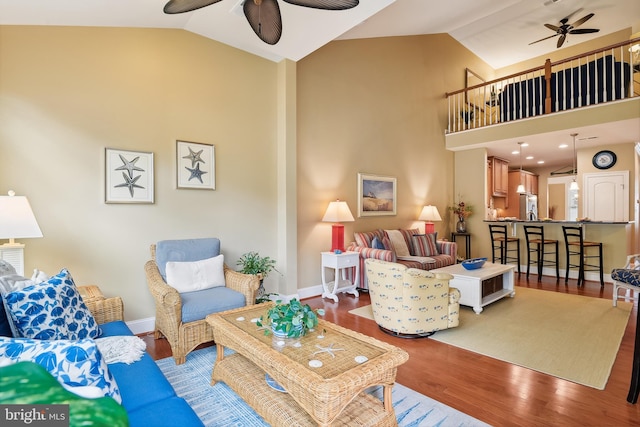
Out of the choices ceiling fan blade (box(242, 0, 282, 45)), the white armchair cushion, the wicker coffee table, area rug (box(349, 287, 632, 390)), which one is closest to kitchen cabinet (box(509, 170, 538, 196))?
area rug (box(349, 287, 632, 390))

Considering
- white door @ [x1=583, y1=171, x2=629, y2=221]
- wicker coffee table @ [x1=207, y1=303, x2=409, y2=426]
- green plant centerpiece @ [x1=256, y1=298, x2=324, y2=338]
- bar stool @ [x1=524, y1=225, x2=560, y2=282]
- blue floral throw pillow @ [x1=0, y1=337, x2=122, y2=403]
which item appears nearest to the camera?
blue floral throw pillow @ [x1=0, y1=337, x2=122, y2=403]

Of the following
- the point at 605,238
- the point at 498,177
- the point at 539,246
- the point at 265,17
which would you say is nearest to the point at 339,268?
the point at 265,17

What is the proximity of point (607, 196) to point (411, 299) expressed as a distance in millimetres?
6999

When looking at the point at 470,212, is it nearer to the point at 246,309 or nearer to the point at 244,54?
the point at 244,54

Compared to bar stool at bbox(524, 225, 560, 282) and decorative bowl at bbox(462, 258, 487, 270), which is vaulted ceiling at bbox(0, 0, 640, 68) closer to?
decorative bowl at bbox(462, 258, 487, 270)

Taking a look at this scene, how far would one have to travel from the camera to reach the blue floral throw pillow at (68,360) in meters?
0.92

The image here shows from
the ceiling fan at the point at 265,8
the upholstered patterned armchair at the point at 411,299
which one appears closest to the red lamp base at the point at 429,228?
the upholstered patterned armchair at the point at 411,299

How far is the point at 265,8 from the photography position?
8.68 ft

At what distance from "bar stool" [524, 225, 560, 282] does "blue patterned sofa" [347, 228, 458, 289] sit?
1.71 m

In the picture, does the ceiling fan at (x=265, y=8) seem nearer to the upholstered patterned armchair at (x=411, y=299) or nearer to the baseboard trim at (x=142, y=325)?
the upholstered patterned armchair at (x=411, y=299)

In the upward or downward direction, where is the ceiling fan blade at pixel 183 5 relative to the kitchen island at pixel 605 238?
upward

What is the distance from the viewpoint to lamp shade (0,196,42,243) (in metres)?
2.27

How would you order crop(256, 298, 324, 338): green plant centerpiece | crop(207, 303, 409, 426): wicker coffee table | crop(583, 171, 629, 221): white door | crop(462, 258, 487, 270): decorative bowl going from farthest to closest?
crop(583, 171, 629, 221): white door → crop(462, 258, 487, 270): decorative bowl → crop(256, 298, 324, 338): green plant centerpiece → crop(207, 303, 409, 426): wicker coffee table

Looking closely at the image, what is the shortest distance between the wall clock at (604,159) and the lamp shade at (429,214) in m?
3.98
